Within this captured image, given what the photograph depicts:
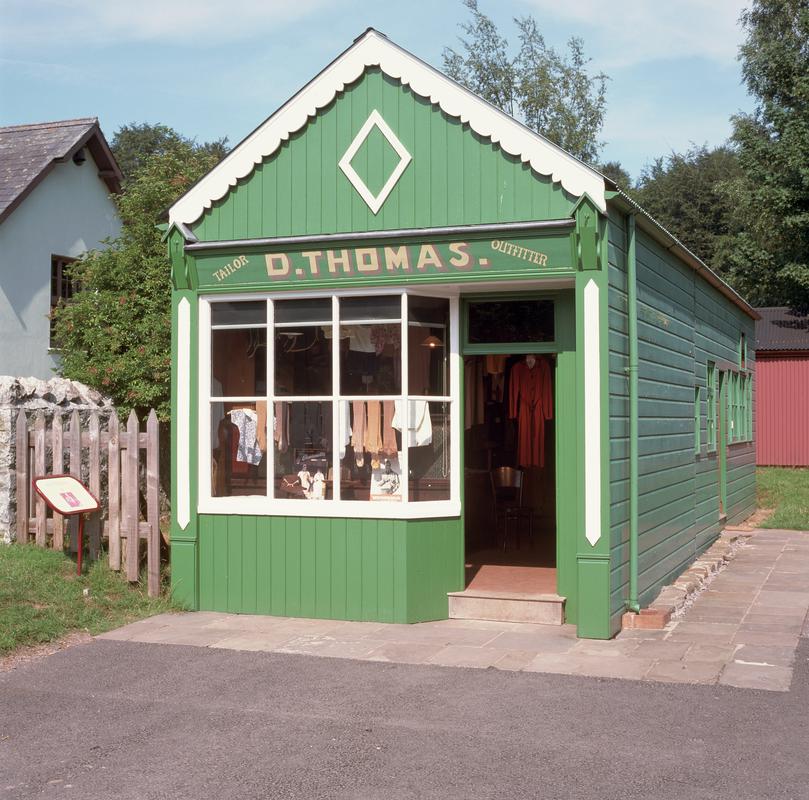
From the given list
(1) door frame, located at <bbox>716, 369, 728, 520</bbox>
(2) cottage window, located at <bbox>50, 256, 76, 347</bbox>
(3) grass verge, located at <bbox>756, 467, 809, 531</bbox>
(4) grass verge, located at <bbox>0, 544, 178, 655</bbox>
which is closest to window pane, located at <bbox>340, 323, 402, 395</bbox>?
(4) grass verge, located at <bbox>0, 544, 178, 655</bbox>

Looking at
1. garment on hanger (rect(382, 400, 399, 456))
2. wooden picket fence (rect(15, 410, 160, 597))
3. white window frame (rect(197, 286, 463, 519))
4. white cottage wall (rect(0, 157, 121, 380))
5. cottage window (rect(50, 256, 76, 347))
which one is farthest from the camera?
cottage window (rect(50, 256, 76, 347))

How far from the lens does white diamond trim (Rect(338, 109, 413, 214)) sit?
8.95m

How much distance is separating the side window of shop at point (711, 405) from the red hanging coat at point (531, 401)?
2.70 meters

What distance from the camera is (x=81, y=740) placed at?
5.78 m

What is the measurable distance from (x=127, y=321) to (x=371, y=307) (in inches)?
302

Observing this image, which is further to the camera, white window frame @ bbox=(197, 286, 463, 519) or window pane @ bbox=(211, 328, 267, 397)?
window pane @ bbox=(211, 328, 267, 397)

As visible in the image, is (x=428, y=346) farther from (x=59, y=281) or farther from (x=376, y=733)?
(x=59, y=281)

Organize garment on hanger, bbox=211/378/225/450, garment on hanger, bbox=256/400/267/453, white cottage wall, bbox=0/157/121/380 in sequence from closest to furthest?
garment on hanger, bbox=256/400/267/453, garment on hanger, bbox=211/378/225/450, white cottage wall, bbox=0/157/121/380

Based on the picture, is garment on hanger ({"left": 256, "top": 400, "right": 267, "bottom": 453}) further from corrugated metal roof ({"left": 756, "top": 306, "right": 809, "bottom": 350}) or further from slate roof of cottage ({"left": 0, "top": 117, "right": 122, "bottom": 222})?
corrugated metal roof ({"left": 756, "top": 306, "right": 809, "bottom": 350})

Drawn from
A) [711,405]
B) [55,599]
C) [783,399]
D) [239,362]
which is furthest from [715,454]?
[783,399]

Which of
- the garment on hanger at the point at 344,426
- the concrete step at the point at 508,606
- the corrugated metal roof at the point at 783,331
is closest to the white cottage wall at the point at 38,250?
the garment on hanger at the point at 344,426

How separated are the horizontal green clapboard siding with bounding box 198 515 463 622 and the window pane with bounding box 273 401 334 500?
0.29 meters

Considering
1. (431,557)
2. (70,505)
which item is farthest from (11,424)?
(431,557)

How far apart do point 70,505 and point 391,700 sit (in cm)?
446
